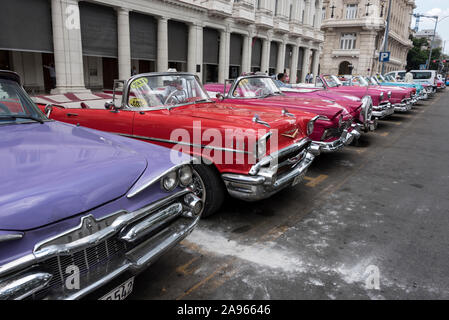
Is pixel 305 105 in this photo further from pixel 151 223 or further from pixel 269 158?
pixel 151 223

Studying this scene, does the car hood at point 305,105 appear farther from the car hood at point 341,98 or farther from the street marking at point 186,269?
the street marking at point 186,269

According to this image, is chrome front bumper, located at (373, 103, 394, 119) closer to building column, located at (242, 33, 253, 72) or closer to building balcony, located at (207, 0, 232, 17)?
building balcony, located at (207, 0, 232, 17)

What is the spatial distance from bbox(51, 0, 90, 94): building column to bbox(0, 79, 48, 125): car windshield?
11.9m

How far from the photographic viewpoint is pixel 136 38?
1697 centimetres

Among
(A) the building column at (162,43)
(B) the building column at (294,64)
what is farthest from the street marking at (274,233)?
(B) the building column at (294,64)

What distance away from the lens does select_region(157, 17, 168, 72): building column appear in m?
17.9

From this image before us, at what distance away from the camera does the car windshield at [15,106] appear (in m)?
2.84

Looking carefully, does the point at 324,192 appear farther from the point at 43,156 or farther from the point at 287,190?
the point at 43,156
